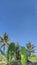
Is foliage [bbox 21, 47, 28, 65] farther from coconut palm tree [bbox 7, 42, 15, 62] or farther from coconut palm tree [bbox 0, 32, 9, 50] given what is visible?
coconut palm tree [bbox 0, 32, 9, 50]

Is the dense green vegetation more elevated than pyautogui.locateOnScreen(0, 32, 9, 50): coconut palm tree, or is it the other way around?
pyautogui.locateOnScreen(0, 32, 9, 50): coconut palm tree

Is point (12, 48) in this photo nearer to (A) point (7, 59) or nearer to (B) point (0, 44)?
(A) point (7, 59)

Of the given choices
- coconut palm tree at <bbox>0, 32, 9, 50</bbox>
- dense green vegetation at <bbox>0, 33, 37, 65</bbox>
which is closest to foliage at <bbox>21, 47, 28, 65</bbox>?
dense green vegetation at <bbox>0, 33, 37, 65</bbox>

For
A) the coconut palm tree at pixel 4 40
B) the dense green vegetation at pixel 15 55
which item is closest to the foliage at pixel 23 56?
the dense green vegetation at pixel 15 55

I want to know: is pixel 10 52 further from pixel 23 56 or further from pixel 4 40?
pixel 4 40

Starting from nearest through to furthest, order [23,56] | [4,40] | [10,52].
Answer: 1. [23,56]
2. [10,52]
3. [4,40]

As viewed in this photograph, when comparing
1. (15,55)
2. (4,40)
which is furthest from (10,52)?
(4,40)

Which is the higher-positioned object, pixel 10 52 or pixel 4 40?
pixel 4 40

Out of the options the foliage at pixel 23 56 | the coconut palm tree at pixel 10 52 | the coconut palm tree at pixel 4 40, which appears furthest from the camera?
the coconut palm tree at pixel 4 40

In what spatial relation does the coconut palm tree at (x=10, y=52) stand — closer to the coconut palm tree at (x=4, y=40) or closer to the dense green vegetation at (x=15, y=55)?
the dense green vegetation at (x=15, y=55)

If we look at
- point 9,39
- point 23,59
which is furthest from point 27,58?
point 9,39

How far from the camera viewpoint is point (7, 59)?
40812mm

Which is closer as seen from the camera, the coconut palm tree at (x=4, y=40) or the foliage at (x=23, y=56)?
the foliage at (x=23, y=56)

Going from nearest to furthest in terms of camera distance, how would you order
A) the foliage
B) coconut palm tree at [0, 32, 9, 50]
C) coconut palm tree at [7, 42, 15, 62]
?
the foliage → coconut palm tree at [7, 42, 15, 62] → coconut palm tree at [0, 32, 9, 50]
